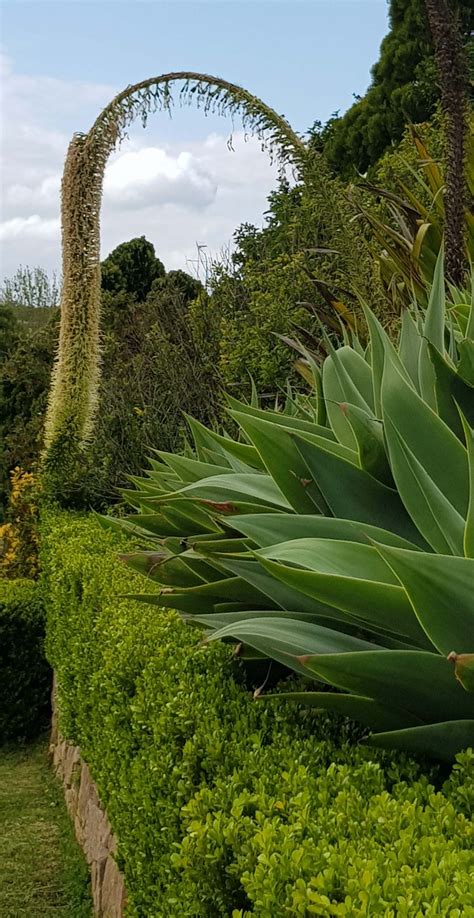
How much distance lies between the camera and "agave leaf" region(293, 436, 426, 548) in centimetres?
227

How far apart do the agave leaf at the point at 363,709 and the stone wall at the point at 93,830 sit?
1593 millimetres

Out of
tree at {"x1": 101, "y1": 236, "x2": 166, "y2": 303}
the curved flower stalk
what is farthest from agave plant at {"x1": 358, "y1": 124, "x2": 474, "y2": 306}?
tree at {"x1": 101, "y1": 236, "x2": 166, "y2": 303}

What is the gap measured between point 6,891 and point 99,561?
1652 millimetres

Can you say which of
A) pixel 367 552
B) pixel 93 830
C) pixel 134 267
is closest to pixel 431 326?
pixel 367 552

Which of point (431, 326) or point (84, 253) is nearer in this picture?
point (431, 326)

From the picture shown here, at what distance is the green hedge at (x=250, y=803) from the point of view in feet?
4.67

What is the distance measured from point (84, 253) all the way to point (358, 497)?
637 cm

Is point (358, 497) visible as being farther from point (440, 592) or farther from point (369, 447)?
point (440, 592)

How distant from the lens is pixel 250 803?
68.9 inches

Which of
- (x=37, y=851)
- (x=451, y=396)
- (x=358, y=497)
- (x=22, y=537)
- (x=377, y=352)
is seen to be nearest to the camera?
(x=358, y=497)

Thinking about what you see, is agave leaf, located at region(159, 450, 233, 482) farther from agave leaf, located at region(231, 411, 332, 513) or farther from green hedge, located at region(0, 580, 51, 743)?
green hedge, located at region(0, 580, 51, 743)

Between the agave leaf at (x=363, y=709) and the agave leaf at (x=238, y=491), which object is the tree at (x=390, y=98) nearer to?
the agave leaf at (x=238, y=491)

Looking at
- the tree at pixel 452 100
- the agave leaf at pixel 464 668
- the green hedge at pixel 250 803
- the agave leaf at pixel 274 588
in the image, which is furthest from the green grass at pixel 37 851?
the tree at pixel 452 100

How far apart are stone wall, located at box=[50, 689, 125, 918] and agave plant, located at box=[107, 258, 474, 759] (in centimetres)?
128
